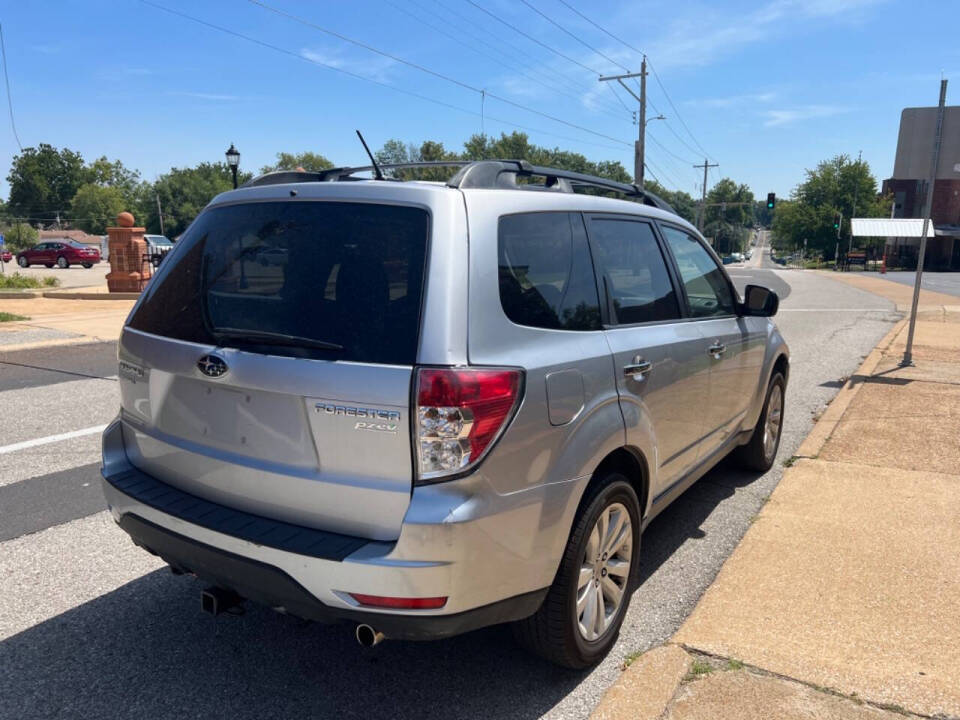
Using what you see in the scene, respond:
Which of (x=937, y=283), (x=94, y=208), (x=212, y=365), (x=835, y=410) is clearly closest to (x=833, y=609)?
(x=212, y=365)

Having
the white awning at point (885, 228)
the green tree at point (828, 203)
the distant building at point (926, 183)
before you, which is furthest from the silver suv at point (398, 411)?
the green tree at point (828, 203)

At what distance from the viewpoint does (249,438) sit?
2.48 meters

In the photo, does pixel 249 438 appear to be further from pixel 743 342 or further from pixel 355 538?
pixel 743 342

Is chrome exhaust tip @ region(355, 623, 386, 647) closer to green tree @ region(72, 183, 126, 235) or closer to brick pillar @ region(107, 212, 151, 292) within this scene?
brick pillar @ region(107, 212, 151, 292)

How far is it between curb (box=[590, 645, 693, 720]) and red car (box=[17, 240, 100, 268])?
48.2 m

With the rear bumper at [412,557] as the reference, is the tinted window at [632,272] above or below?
above

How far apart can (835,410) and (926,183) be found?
18384mm

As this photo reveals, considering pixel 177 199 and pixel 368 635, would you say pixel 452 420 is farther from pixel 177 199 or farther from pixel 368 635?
pixel 177 199

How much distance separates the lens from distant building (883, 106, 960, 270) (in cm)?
916

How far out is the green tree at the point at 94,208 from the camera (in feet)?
398

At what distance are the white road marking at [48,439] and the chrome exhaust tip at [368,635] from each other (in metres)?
4.66

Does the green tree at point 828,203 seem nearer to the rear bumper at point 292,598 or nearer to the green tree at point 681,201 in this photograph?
the green tree at point 681,201

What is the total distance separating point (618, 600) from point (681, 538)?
134 cm

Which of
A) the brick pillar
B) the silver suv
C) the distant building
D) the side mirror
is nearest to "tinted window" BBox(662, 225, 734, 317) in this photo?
the side mirror
